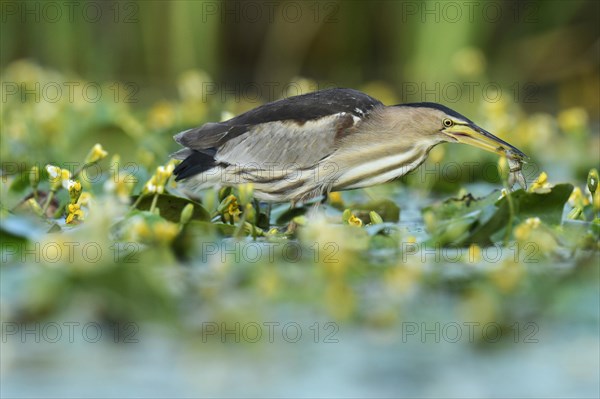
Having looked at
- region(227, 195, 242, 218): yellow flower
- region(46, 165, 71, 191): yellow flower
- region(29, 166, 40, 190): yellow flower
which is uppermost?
region(46, 165, 71, 191): yellow flower

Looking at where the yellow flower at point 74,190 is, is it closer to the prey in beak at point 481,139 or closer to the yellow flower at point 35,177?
the yellow flower at point 35,177

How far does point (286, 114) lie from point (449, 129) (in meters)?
0.60

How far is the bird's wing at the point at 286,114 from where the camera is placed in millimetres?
3939

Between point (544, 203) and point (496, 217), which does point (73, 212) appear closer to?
point (496, 217)

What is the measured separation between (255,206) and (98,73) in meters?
4.42

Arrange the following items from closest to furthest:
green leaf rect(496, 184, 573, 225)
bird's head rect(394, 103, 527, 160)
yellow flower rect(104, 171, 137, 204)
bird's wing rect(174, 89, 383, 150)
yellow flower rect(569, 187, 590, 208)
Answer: yellow flower rect(104, 171, 137, 204)
green leaf rect(496, 184, 573, 225)
yellow flower rect(569, 187, 590, 208)
bird's head rect(394, 103, 527, 160)
bird's wing rect(174, 89, 383, 150)

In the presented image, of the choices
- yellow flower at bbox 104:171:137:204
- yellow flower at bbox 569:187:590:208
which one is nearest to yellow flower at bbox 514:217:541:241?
yellow flower at bbox 569:187:590:208

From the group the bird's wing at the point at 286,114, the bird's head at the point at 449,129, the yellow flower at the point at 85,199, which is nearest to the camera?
the yellow flower at the point at 85,199

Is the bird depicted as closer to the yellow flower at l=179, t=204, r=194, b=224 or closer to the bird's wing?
the bird's wing

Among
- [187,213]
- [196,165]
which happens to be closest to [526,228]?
[187,213]

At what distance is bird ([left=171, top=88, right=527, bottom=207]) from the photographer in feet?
12.9

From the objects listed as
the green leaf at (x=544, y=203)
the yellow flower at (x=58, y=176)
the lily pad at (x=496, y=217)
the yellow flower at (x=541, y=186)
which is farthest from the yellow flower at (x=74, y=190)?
the yellow flower at (x=541, y=186)

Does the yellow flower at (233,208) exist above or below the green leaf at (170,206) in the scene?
below

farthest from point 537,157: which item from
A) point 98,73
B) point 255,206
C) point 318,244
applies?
point 98,73
